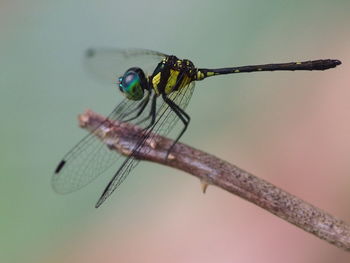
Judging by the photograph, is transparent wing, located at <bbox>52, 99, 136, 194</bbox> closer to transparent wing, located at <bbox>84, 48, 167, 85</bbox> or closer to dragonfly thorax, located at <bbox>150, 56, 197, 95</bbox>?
dragonfly thorax, located at <bbox>150, 56, 197, 95</bbox>

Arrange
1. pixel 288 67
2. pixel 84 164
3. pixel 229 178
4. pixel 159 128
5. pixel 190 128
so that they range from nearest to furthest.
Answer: pixel 229 178
pixel 159 128
pixel 84 164
pixel 288 67
pixel 190 128

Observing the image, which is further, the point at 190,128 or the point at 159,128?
the point at 190,128

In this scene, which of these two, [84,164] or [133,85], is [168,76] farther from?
[84,164]

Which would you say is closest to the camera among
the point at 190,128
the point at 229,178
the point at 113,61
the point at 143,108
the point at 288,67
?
the point at 229,178

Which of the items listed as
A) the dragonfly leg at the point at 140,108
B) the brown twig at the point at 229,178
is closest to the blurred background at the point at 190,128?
the dragonfly leg at the point at 140,108

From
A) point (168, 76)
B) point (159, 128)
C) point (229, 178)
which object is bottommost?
point (229, 178)

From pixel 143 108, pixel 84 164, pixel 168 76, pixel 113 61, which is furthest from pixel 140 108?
pixel 113 61

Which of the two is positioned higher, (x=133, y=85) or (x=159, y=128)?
(x=133, y=85)

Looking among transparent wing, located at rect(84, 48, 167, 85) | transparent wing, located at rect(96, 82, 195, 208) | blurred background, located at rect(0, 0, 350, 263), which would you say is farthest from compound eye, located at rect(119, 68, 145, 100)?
blurred background, located at rect(0, 0, 350, 263)
